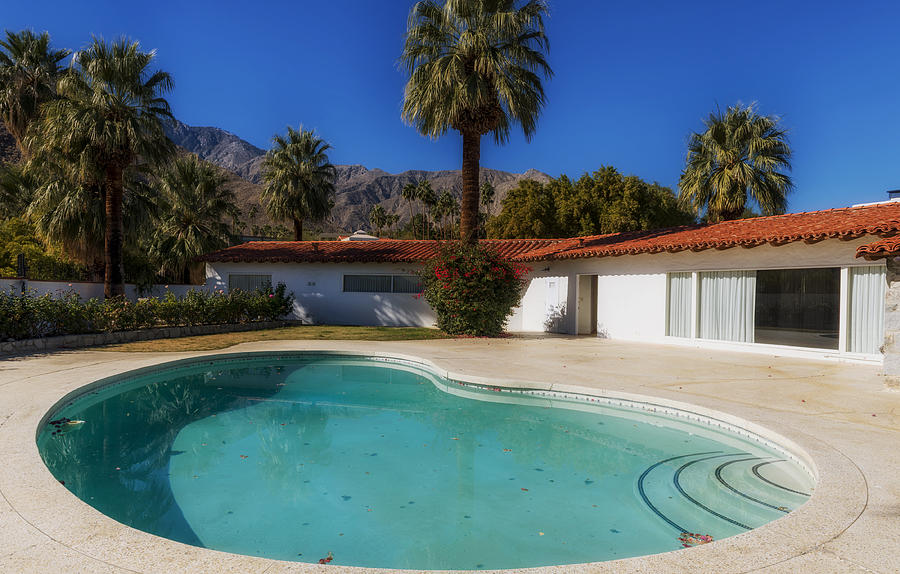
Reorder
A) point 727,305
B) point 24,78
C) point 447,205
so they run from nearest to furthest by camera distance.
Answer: point 727,305, point 24,78, point 447,205

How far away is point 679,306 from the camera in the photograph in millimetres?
A: 15203

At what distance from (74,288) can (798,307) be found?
86.6ft

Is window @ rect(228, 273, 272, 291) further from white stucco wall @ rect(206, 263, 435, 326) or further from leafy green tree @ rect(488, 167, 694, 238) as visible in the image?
leafy green tree @ rect(488, 167, 694, 238)

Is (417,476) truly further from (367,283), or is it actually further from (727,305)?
(367,283)

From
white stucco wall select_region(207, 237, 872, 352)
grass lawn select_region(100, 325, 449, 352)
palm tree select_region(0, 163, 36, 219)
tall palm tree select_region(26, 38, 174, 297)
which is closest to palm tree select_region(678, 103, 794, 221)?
white stucco wall select_region(207, 237, 872, 352)

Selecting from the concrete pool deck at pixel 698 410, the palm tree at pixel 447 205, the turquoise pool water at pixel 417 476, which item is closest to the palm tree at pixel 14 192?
the concrete pool deck at pixel 698 410

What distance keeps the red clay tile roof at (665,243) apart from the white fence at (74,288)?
468 centimetres

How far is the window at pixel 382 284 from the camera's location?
73.5 ft

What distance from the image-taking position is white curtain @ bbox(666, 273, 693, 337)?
15.0 metres

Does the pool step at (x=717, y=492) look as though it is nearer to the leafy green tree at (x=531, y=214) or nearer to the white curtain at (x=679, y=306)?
the white curtain at (x=679, y=306)

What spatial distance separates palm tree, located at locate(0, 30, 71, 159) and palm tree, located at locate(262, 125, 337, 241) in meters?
13.0

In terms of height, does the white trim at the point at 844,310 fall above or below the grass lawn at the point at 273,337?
above

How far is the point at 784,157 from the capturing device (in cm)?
2241

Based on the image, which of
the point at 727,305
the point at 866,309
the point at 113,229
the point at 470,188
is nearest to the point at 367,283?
the point at 470,188
